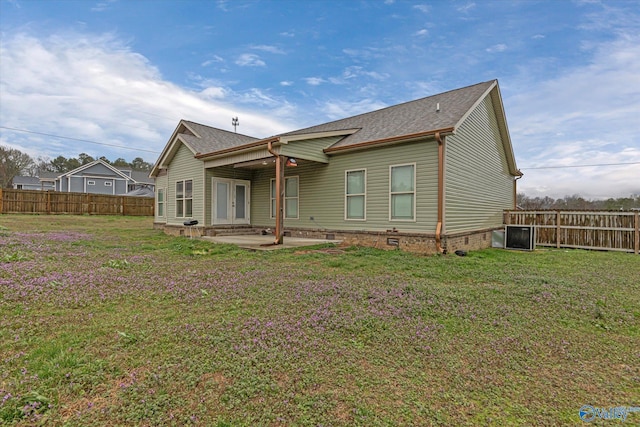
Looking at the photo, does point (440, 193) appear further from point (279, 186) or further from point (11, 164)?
point (11, 164)

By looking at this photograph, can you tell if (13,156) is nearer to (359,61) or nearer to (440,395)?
(359,61)

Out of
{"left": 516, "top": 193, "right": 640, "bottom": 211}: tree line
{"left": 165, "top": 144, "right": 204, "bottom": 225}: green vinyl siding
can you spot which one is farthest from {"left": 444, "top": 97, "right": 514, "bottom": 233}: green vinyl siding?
{"left": 516, "top": 193, "right": 640, "bottom": 211}: tree line

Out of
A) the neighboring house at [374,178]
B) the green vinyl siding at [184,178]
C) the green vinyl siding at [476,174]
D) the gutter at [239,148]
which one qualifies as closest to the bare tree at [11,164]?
the green vinyl siding at [184,178]

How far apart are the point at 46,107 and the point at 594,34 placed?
3145 cm

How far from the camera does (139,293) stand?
4371 millimetres

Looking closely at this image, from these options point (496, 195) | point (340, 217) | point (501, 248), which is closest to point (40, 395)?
point (340, 217)

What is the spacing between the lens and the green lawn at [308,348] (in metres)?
2.00

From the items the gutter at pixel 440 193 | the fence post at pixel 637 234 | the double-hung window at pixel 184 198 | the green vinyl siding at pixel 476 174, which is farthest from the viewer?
the double-hung window at pixel 184 198

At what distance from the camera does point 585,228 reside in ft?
36.0

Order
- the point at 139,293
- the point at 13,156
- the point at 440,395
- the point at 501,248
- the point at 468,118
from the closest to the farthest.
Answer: the point at 440,395
the point at 139,293
the point at 468,118
the point at 501,248
the point at 13,156

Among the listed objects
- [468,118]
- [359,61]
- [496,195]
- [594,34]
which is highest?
[359,61]

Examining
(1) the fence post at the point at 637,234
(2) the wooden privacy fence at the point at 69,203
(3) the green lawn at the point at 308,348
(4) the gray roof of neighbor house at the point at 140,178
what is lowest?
(3) the green lawn at the point at 308,348

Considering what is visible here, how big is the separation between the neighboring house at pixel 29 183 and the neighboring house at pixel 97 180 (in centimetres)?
537

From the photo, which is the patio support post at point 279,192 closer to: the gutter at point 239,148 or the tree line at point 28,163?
the gutter at point 239,148
